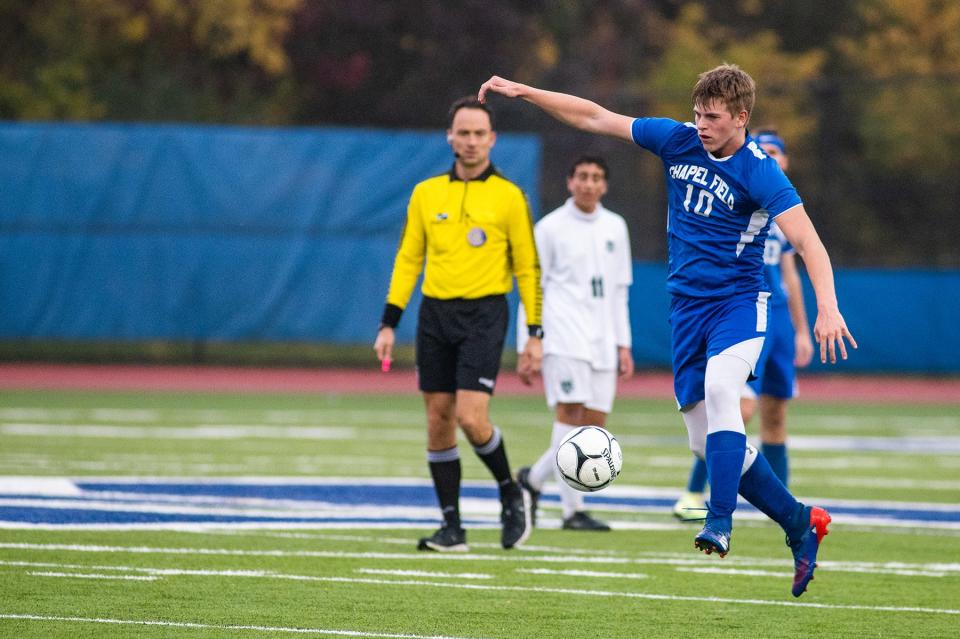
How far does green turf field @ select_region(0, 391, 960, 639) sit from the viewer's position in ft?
21.9

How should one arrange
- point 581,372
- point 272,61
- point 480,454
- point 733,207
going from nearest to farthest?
1. point 733,207
2. point 480,454
3. point 581,372
4. point 272,61

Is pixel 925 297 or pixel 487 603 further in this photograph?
pixel 925 297

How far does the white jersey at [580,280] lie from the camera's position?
10.2 m

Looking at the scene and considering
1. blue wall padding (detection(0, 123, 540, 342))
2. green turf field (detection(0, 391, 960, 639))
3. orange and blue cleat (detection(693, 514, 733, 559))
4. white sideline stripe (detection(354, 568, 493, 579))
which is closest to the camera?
orange and blue cleat (detection(693, 514, 733, 559))

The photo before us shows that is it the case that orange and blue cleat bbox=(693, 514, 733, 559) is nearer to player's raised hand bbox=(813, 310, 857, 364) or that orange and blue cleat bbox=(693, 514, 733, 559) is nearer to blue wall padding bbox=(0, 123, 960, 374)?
player's raised hand bbox=(813, 310, 857, 364)

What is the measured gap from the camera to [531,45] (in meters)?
34.1

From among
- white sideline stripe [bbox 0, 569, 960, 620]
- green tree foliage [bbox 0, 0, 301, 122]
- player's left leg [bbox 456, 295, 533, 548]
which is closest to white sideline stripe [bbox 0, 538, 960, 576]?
player's left leg [bbox 456, 295, 533, 548]

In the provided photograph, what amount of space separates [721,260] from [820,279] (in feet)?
2.17

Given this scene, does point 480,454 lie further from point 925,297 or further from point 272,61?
point 272,61

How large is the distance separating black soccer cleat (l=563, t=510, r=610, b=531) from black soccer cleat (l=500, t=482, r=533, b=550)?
88 cm

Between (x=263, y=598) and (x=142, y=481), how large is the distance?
472cm

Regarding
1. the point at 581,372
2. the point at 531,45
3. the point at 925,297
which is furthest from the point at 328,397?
the point at 531,45

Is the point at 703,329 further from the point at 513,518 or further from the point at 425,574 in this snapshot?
the point at 513,518

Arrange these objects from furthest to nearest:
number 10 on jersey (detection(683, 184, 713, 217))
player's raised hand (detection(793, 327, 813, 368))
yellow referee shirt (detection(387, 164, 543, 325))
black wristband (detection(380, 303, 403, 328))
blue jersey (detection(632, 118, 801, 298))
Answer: player's raised hand (detection(793, 327, 813, 368)), black wristband (detection(380, 303, 403, 328)), yellow referee shirt (detection(387, 164, 543, 325)), number 10 on jersey (detection(683, 184, 713, 217)), blue jersey (detection(632, 118, 801, 298))
